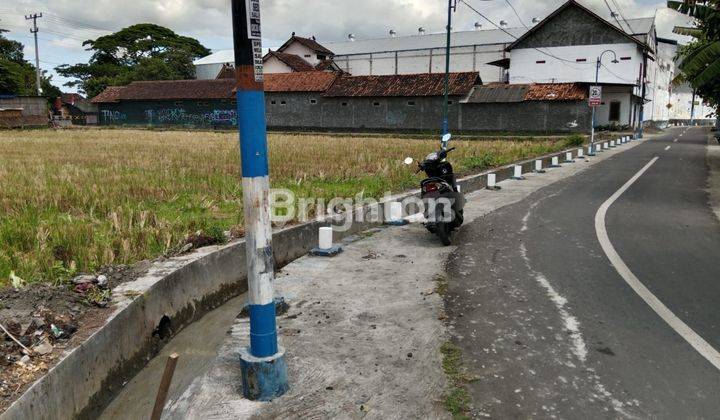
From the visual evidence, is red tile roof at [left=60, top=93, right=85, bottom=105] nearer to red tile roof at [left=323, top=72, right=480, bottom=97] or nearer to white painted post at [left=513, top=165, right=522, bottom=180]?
red tile roof at [left=323, top=72, right=480, bottom=97]

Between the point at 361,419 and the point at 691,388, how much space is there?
7.66 ft

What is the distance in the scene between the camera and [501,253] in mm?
7430

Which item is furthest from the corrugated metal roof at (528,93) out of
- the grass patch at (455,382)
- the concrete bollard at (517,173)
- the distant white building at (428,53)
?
the grass patch at (455,382)

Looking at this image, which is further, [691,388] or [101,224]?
[101,224]

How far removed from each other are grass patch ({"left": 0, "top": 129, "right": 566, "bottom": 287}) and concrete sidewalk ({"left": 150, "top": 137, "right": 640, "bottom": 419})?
1.77 meters

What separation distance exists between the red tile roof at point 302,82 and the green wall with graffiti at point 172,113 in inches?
183

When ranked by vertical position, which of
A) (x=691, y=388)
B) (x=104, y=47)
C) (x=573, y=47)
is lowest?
(x=691, y=388)

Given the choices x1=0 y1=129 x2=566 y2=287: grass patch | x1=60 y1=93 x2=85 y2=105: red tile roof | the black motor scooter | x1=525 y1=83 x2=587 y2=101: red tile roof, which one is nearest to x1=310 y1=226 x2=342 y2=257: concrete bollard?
x1=0 y1=129 x2=566 y2=287: grass patch

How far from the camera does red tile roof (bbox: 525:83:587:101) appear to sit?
123 ft

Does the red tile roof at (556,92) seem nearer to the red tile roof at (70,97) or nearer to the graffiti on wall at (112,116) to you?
the graffiti on wall at (112,116)

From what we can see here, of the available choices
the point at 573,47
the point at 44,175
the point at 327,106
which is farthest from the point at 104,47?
the point at 44,175

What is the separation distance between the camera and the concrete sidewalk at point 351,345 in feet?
11.7

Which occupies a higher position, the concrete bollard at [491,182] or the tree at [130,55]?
the tree at [130,55]

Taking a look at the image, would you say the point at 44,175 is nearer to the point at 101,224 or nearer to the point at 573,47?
the point at 101,224
